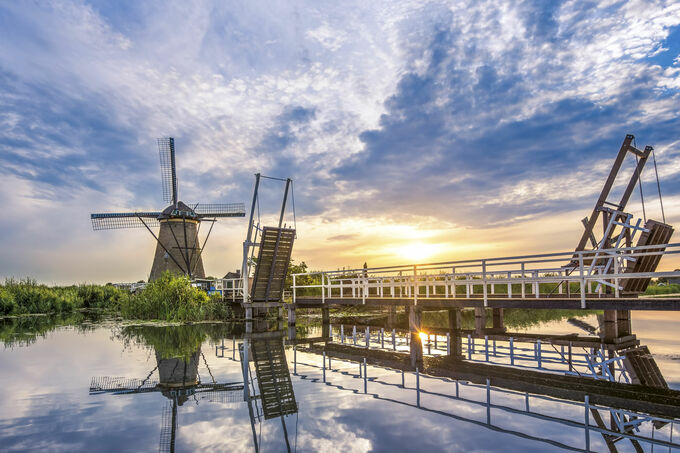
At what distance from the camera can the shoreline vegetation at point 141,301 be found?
2683 centimetres

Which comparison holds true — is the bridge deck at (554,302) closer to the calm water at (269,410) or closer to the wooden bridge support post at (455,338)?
the wooden bridge support post at (455,338)

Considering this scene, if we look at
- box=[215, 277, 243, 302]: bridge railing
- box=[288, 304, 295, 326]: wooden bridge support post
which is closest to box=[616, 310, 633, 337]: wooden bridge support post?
box=[288, 304, 295, 326]: wooden bridge support post

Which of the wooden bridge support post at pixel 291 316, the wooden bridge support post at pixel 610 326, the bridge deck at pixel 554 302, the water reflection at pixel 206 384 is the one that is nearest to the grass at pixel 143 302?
the wooden bridge support post at pixel 291 316

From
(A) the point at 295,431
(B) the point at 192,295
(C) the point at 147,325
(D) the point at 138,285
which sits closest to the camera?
(A) the point at 295,431

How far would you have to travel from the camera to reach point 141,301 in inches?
1105

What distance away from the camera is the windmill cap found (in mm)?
42125

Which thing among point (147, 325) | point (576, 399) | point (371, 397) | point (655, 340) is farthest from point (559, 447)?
point (147, 325)

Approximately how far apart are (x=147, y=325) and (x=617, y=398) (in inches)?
899

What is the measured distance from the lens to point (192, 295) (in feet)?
88.6

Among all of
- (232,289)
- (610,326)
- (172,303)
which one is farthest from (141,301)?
(610,326)

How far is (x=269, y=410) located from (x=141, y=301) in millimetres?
23091

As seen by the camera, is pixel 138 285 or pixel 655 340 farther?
pixel 138 285

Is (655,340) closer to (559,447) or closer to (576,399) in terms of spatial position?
(576,399)

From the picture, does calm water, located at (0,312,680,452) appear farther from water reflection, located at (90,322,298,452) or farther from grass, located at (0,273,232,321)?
grass, located at (0,273,232,321)
